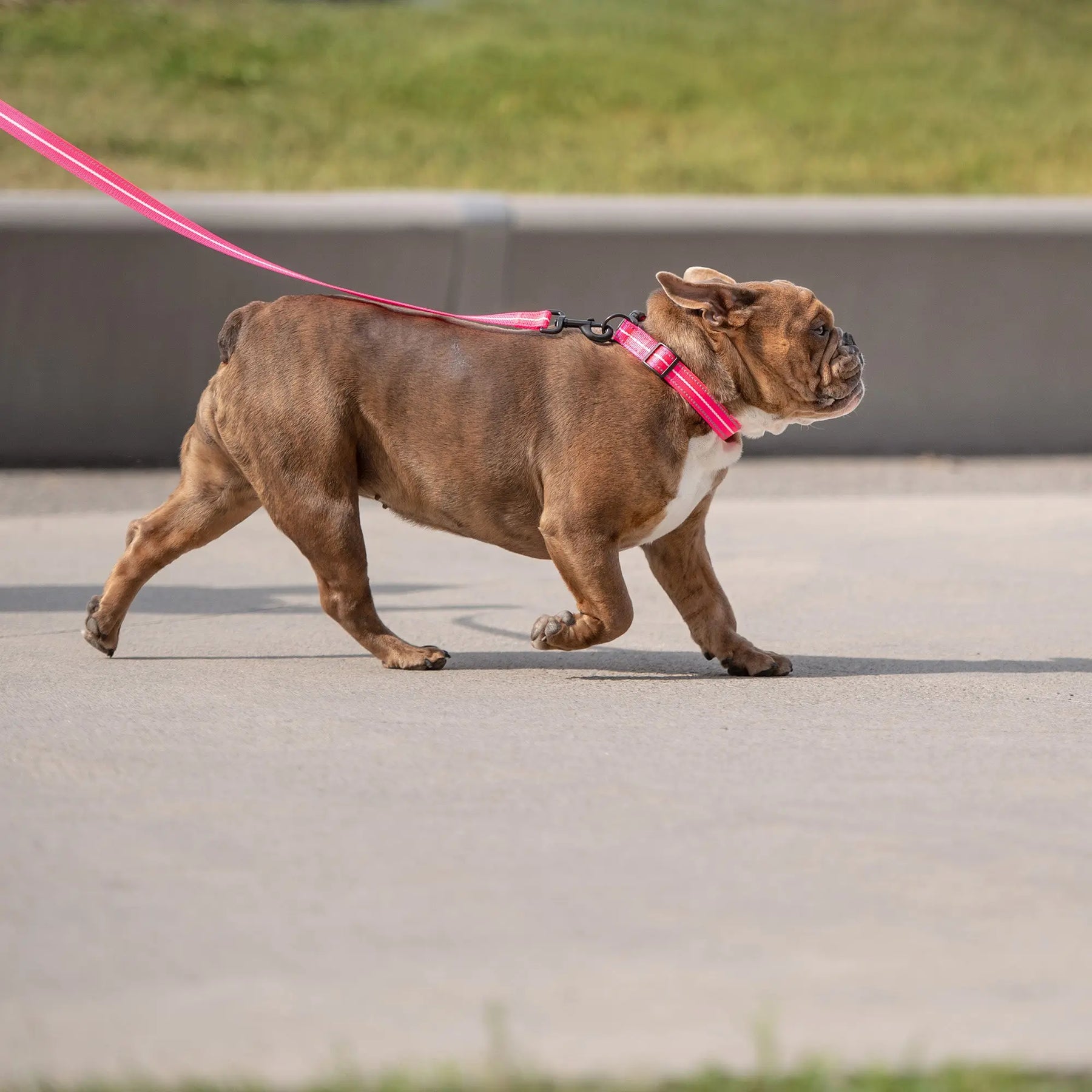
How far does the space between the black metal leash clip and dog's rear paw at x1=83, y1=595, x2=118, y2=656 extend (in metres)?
1.67

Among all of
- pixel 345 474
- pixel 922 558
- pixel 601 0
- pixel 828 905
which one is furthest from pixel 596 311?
pixel 601 0

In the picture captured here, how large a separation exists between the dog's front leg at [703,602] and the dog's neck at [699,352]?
44 centimetres

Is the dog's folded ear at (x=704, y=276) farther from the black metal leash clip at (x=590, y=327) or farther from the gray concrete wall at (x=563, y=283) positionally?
the gray concrete wall at (x=563, y=283)

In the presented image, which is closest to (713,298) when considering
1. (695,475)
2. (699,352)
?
(699,352)

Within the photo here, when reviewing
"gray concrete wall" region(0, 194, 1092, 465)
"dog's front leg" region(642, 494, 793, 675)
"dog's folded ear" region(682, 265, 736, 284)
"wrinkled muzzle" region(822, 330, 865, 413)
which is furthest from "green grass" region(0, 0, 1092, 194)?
"wrinkled muzzle" region(822, 330, 865, 413)

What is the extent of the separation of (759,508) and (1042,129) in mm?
8093

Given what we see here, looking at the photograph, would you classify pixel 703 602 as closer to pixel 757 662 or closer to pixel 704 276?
pixel 757 662

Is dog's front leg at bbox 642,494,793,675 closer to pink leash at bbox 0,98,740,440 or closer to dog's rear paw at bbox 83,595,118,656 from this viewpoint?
pink leash at bbox 0,98,740,440

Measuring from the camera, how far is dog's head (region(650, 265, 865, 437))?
530 cm

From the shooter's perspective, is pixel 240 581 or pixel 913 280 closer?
pixel 240 581

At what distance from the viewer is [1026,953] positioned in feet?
10.4

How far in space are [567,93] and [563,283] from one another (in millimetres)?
6305

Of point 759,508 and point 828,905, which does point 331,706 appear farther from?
point 759,508

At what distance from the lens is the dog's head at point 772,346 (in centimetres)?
530
